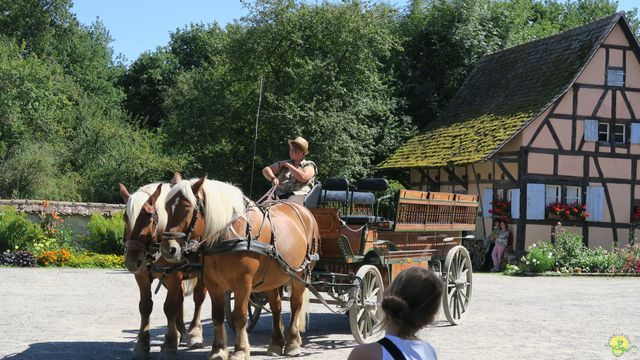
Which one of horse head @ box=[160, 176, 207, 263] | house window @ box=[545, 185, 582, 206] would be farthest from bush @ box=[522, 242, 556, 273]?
horse head @ box=[160, 176, 207, 263]

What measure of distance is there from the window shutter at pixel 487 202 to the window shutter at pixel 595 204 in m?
2.87

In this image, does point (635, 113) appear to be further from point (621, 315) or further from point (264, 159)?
point (621, 315)

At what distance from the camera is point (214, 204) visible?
7.83m

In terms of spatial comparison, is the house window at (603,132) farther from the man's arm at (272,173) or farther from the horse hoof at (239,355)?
the horse hoof at (239,355)

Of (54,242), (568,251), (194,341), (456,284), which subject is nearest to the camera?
(194,341)

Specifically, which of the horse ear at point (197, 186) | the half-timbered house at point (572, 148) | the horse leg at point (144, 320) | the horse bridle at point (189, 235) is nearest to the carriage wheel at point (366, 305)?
the horse leg at point (144, 320)

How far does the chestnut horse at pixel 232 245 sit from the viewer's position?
7.56m

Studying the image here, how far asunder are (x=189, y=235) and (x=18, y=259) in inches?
571

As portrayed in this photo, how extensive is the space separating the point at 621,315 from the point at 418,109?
73.5ft

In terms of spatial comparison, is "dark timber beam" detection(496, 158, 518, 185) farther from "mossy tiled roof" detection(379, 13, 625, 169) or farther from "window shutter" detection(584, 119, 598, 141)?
"window shutter" detection(584, 119, 598, 141)

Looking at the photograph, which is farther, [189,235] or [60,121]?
[60,121]

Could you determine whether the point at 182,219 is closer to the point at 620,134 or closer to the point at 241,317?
the point at 241,317

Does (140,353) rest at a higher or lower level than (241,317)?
lower

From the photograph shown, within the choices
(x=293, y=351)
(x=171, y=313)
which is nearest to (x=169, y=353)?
(x=171, y=313)
